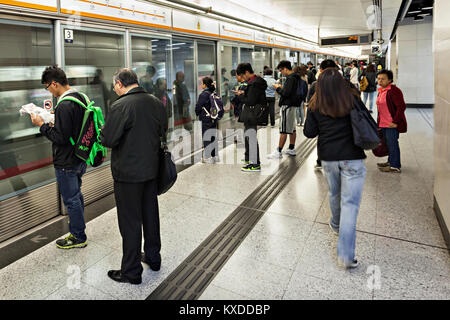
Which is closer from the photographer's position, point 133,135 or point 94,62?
point 133,135

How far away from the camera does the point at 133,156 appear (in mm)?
2295

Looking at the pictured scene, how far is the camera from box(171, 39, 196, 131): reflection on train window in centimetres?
633

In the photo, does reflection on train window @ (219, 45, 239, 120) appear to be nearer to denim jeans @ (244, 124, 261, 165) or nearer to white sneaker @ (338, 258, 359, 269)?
denim jeans @ (244, 124, 261, 165)

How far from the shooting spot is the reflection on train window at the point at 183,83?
633cm

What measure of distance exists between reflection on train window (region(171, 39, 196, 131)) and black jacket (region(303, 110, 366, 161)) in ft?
13.2

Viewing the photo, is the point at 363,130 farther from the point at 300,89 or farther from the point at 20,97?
the point at 300,89

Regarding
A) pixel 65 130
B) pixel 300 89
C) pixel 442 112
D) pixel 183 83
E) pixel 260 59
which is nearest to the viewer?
pixel 65 130

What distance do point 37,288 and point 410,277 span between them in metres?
2.66

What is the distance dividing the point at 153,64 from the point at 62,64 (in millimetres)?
1922

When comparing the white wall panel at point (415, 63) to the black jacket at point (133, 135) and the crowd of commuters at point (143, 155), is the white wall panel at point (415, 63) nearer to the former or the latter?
the crowd of commuters at point (143, 155)

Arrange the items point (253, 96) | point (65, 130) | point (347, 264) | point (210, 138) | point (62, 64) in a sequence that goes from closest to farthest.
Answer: point (347, 264)
point (65, 130)
point (62, 64)
point (253, 96)
point (210, 138)

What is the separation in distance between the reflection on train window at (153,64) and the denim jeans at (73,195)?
2.55 m

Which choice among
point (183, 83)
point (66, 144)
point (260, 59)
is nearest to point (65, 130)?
point (66, 144)
